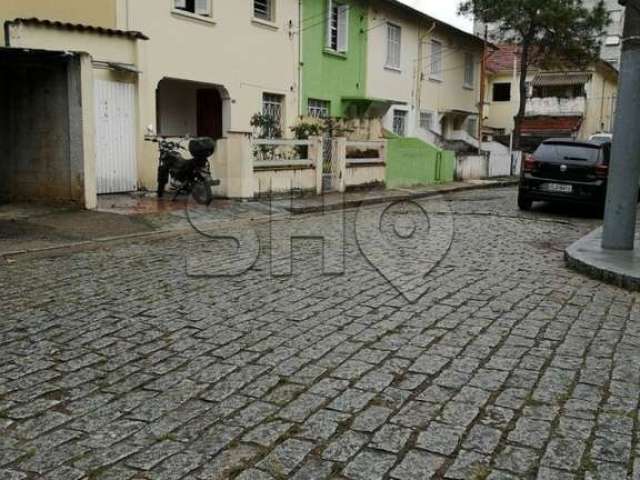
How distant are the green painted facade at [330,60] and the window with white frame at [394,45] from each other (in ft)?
5.89

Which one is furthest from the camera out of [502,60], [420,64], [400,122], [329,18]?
[502,60]

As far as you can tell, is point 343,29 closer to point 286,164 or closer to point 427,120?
point 427,120

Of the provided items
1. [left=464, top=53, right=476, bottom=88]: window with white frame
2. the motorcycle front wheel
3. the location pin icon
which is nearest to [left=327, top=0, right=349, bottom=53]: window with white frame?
the location pin icon

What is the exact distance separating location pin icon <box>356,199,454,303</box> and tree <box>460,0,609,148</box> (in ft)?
45.8

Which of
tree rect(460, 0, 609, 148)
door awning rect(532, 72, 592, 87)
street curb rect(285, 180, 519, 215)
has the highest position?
tree rect(460, 0, 609, 148)

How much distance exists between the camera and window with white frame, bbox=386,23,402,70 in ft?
78.8

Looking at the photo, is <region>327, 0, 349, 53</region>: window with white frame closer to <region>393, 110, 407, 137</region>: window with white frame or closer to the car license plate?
<region>393, 110, 407, 137</region>: window with white frame

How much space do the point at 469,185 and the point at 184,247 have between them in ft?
46.3

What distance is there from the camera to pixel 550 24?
26250 millimetres

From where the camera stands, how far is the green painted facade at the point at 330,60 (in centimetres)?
1973

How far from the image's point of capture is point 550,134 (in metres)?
38.3

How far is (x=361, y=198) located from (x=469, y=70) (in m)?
17.8

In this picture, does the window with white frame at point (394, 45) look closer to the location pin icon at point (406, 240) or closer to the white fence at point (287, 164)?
the white fence at point (287, 164)

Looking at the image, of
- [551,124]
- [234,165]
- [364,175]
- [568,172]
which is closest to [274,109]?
[364,175]
